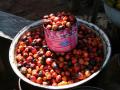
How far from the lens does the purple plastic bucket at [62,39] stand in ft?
10.9

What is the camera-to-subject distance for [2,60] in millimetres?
4359

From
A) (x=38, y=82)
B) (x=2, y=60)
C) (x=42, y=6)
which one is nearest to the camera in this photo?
(x=38, y=82)

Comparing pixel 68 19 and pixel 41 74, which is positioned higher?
pixel 68 19

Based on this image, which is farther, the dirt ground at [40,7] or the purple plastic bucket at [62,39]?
the dirt ground at [40,7]

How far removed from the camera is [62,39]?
3.35 meters

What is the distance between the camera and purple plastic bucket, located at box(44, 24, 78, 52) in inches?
131

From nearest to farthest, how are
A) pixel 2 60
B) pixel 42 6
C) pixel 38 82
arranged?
pixel 38 82, pixel 2 60, pixel 42 6

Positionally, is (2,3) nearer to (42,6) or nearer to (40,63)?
(42,6)

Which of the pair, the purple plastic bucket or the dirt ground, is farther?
the dirt ground

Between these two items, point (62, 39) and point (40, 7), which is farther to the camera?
point (40, 7)

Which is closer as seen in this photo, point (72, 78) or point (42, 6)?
point (72, 78)

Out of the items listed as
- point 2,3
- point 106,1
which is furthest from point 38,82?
point 2,3

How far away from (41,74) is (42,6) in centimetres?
258

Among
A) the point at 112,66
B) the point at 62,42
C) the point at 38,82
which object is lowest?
the point at 112,66
